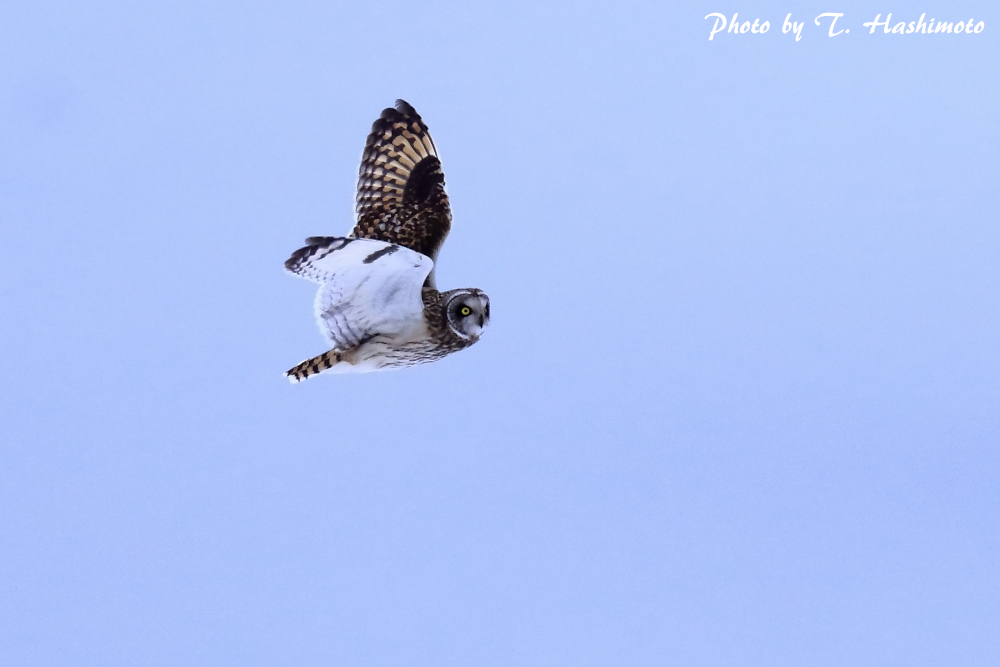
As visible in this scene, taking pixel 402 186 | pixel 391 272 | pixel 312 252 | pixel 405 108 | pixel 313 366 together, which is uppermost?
pixel 405 108

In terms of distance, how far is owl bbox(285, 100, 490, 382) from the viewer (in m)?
6.39

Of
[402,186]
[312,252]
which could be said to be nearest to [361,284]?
[312,252]

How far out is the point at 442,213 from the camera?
802 centimetres

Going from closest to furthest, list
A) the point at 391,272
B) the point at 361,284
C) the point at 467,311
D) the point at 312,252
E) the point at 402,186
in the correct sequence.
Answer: the point at 312,252, the point at 391,272, the point at 361,284, the point at 467,311, the point at 402,186

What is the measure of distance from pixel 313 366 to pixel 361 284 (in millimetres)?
905

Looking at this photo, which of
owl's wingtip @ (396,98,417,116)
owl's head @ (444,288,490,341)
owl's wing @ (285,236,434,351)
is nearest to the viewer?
owl's wing @ (285,236,434,351)

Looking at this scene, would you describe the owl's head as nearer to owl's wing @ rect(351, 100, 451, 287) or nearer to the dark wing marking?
owl's wing @ rect(351, 100, 451, 287)

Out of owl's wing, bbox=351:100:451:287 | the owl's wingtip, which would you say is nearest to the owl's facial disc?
owl's wing, bbox=351:100:451:287

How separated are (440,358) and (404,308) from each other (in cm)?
60

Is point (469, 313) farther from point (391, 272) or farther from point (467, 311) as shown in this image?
point (391, 272)

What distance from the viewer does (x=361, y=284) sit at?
668cm

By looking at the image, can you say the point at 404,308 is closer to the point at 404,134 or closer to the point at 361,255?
the point at 361,255

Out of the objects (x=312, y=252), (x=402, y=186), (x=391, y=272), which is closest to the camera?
(x=312, y=252)

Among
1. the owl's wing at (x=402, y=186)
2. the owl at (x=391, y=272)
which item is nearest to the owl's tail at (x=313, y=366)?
the owl at (x=391, y=272)
